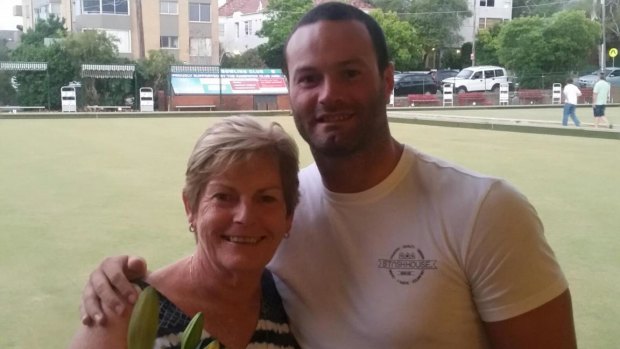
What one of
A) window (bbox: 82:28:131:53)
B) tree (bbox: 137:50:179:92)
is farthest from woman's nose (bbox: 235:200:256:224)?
tree (bbox: 137:50:179:92)

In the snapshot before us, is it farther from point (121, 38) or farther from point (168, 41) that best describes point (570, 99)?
point (168, 41)

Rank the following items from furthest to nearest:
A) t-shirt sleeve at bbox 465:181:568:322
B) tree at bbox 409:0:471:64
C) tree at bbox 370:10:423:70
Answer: tree at bbox 409:0:471:64 → tree at bbox 370:10:423:70 → t-shirt sleeve at bbox 465:181:568:322

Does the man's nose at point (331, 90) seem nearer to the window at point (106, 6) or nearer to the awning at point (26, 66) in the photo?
the window at point (106, 6)

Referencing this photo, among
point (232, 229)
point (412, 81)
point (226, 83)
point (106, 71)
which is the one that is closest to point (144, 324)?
point (232, 229)

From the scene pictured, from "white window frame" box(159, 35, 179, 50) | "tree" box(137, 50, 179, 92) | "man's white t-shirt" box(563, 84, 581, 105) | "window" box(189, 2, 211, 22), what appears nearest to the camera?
"window" box(189, 2, 211, 22)

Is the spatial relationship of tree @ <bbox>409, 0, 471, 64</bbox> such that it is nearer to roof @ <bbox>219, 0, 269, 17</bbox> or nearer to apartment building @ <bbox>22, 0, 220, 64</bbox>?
roof @ <bbox>219, 0, 269, 17</bbox>

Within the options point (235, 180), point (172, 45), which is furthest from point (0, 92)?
point (235, 180)

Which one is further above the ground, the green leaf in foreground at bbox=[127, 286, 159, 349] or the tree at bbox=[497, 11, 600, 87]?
Result: the tree at bbox=[497, 11, 600, 87]
